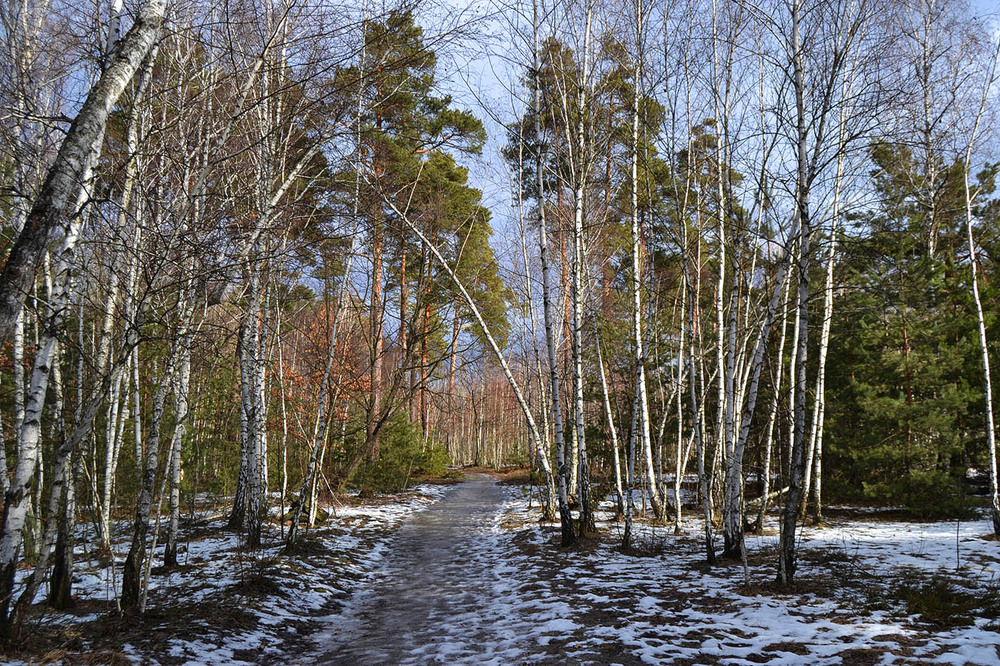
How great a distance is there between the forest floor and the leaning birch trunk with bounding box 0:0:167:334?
2.36m

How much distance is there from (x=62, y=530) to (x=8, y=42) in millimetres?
5053

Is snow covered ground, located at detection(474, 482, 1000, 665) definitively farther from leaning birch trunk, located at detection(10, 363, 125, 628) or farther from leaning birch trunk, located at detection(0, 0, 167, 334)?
leaning birch trunk, located at detection(0, 0, 167, 334)

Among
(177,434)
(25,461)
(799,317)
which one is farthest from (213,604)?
(799,317)

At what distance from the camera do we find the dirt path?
13.9 ft

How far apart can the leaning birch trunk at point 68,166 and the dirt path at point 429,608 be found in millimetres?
3244

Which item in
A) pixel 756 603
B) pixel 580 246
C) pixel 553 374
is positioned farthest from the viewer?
pixel 580 246

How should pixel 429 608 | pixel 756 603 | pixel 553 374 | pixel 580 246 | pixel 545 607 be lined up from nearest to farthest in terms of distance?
pixel 756 603
pixel 545 607
pixel 429 608
pixel 553 374
pixel 580 246

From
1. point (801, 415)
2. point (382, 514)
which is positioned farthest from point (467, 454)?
point (801, 415)

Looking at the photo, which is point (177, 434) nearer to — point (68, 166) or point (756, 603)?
point (68, 166)

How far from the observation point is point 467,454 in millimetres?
Answer: 43250

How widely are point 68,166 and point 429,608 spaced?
15.6 feet

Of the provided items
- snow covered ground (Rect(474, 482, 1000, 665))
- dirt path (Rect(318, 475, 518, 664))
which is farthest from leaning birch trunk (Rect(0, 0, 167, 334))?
snow covered ground (Rect(474, 482, 1000, 665))

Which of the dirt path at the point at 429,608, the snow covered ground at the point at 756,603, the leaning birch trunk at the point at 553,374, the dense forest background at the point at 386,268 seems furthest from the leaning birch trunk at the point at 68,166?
the leaning birch trunk at the point at 553,374

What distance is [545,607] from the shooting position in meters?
5.23
